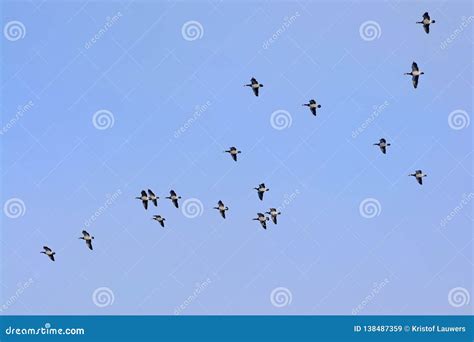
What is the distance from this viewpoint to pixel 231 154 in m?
55.3

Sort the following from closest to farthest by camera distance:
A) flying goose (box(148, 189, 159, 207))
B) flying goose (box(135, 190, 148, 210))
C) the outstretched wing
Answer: the outstretched wing < flying goose (box(135, 190, 148, 210)) < flying goose (box(148, 189, 159, 207))

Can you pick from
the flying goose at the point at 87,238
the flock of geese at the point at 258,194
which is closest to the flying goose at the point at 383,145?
the flock of geese at the point at 258,194

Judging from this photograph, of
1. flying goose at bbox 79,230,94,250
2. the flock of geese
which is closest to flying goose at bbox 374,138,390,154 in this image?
the flock of geese

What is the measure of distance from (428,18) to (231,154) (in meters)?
10.6

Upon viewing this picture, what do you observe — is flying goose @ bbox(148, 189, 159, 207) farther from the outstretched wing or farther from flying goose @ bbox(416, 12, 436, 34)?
flying goose @ bbox(416, 12, 436, 34)

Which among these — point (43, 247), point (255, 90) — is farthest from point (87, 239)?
point (255, 90)

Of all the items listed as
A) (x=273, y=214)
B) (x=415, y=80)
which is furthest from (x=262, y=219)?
(x=415, y=80)

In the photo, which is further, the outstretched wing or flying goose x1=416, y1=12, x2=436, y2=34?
the outstretched wing

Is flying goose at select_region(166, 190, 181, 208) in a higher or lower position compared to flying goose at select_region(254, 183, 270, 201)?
lower

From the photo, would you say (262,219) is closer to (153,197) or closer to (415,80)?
(153,197)

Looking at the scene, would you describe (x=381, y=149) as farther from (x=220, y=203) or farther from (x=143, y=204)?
(x=143, y=204)

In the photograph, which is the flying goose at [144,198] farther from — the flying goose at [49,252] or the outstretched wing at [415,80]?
the outstretched wing at [415,80]
